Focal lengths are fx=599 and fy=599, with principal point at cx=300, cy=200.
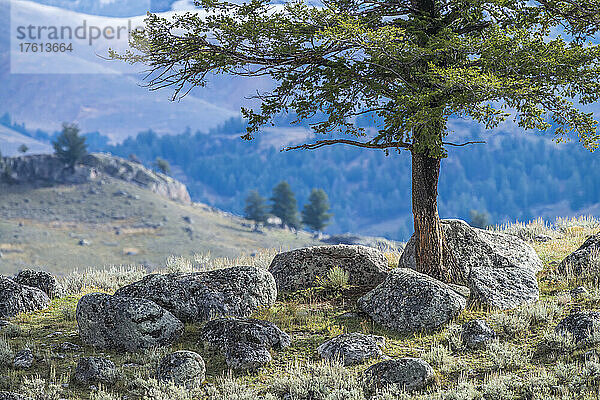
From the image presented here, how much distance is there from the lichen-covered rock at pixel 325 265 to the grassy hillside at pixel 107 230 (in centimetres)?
9978

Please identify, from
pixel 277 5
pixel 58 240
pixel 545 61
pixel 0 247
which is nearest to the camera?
pixel 545 61

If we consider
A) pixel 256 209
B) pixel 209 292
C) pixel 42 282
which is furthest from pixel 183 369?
pixel 256 209

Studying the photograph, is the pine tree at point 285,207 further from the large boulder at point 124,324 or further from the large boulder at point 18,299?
the large boulder at point 124,324

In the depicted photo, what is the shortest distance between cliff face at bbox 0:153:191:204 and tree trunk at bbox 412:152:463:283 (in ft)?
442

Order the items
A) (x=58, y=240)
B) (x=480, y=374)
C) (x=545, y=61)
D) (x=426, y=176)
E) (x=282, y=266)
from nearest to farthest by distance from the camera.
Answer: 1. (x=480, y=374)
2. (x=545, y=61)
3. (x=426, y=176)
4. (x=282, y=266)
5. (x=58, y=240)

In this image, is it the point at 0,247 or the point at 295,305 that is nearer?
the point at 295,305

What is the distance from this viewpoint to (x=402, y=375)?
8555 mm

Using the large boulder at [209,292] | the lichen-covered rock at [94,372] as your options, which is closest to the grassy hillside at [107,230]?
the large boulder at [209,292]

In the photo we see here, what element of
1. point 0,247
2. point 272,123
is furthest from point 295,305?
point 0,247

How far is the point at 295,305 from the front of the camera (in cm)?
1266

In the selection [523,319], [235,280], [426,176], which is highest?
[426,176]

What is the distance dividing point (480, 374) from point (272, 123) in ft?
20.6

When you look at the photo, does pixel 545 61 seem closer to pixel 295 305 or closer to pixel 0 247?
pixel 295 305

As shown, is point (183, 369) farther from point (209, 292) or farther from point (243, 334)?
point (209, 292)
